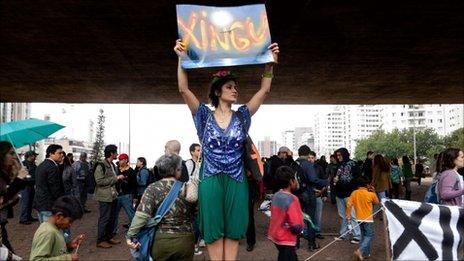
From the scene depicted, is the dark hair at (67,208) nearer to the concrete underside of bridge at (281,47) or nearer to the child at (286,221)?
the child at (286,221)

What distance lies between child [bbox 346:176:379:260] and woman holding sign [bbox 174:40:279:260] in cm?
536

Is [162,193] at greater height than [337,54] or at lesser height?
lesser

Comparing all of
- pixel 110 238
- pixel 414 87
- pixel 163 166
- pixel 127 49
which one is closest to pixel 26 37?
pixel 127 49

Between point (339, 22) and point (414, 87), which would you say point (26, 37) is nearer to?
point (339, 22)

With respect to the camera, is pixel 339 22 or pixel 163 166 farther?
pixel 339 22

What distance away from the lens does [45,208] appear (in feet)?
26.1

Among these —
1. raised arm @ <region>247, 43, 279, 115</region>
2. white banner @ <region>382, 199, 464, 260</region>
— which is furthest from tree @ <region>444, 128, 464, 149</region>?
raised arm @ <region>247, 43, 279, 115</region>

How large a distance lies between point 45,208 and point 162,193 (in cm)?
518

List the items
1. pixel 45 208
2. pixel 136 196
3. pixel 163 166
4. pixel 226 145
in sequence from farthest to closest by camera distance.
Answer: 1. pixel 136 196
2. pixel 45 208
3. pixel 163 166
4. pixel 226 145

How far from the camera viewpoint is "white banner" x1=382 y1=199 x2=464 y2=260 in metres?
5.19

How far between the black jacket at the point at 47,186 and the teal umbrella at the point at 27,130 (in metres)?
2.06

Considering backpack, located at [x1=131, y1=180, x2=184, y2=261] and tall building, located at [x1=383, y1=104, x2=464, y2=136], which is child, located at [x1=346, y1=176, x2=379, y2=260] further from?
tall building, located at [x1=383, y1=104, x2=464, y2=136]

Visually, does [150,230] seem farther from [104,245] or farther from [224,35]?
[104,245]

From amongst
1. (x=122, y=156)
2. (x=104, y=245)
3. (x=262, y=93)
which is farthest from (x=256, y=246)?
(x=262, y=93)
